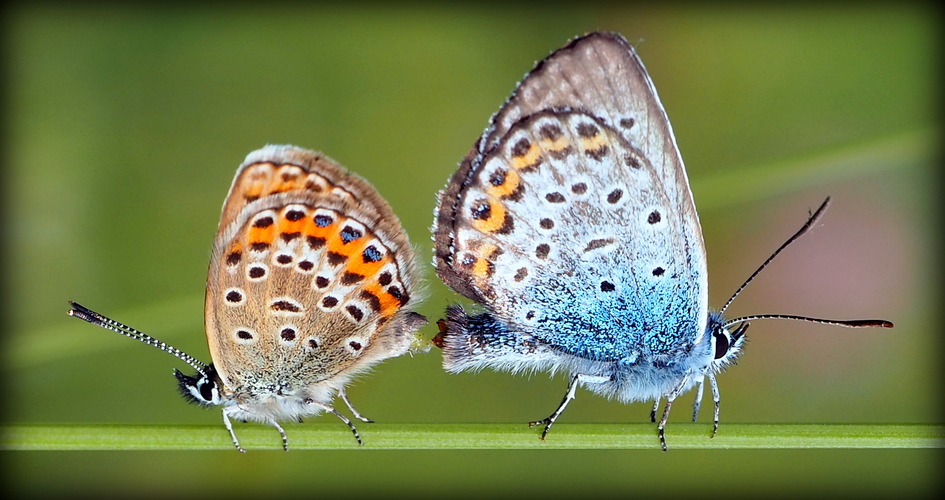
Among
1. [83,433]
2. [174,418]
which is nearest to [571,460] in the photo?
[174,418]

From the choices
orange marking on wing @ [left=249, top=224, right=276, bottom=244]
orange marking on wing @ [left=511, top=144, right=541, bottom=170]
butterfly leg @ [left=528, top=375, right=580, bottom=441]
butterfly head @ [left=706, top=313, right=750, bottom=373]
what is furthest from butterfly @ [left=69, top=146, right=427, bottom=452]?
butterfly head @ [left=706, top=313, right=750, bottom=373]

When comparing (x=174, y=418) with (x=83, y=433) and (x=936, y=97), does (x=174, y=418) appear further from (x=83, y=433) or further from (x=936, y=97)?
(x=936, y=97)

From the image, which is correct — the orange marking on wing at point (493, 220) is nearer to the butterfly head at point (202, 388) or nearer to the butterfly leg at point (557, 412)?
the butterfly leg at point (557, 412)

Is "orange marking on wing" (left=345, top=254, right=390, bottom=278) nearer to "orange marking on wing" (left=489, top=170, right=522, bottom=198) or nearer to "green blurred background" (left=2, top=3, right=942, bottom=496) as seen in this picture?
"orange marking on wing" (left=489, top=170, right=522, bottom=198)

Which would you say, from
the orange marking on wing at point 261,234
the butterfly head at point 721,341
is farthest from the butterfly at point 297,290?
the butterfly head at point 721,341

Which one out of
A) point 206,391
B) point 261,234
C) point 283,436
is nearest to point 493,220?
point 261,234

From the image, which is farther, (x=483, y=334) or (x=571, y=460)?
(x=571, y=460)

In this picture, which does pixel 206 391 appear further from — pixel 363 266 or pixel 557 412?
pixel 557 412
